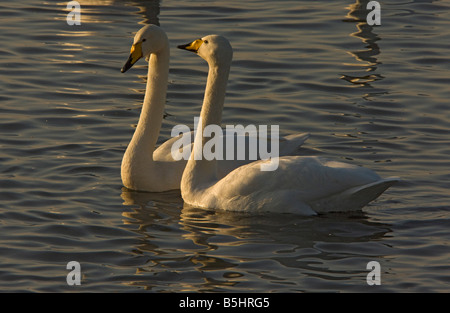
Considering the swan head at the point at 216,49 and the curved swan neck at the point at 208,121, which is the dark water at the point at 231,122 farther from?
the swan head at the point at 216,49

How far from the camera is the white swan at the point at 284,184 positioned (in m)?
9.94

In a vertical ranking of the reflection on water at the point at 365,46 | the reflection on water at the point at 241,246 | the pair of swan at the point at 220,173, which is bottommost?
the reflection on water at the point at 241,246

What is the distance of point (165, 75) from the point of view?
11.1 meters

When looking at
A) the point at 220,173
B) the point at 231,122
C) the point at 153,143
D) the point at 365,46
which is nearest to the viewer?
the point at 220,173

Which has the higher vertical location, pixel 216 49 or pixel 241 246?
pixel 216 49

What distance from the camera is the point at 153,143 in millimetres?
11016

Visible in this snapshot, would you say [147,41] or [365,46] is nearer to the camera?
[147,41]

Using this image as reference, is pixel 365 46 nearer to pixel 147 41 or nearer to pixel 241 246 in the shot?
pixel 147 41

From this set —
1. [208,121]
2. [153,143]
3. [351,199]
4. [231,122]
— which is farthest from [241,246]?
[231,122]

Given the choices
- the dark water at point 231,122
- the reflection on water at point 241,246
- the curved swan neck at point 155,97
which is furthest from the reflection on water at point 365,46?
the reflection on water at point 241,246

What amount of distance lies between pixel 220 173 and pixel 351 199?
1.45 meters

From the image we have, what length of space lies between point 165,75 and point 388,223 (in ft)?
9.12

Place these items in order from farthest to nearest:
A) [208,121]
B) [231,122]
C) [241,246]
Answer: [231,122], [208,121], [241,246]

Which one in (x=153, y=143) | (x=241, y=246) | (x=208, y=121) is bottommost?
(x=241, y=246)
